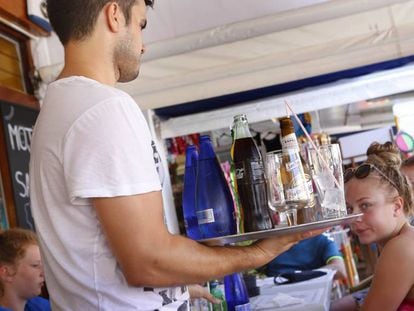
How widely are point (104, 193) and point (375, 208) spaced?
3.79 feet

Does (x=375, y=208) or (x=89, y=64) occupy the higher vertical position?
(x=89, y=64)

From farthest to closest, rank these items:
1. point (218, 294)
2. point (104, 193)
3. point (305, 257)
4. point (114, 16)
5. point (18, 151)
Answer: point (305, 257), point (18, 151), point (218, 294), point (114, 16), point (104, 193)

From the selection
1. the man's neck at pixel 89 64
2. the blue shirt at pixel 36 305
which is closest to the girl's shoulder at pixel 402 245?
the man's neck at pixel 89 64

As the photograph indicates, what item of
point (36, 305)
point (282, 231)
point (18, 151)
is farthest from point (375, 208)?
point (18, 151)

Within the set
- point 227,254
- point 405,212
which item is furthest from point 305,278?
point 227,254

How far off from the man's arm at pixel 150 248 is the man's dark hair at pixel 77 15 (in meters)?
0.37

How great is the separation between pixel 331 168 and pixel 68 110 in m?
0.58

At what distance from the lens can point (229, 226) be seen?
122 centimetres

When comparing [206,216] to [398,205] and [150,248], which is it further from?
[398,205]

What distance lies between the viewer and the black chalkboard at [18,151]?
280 centimetres

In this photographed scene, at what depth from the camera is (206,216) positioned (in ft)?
3.98

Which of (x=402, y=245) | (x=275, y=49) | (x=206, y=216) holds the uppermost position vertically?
(x=275, y=49)

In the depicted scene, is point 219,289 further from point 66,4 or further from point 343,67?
point 343,67

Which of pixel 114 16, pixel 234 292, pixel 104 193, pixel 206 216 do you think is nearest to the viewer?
pixel 104 193
